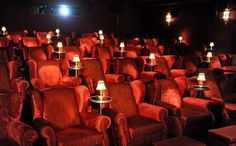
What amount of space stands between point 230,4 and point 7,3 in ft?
25.4

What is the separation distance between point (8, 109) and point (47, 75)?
1.97 meters

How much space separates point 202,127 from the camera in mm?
4242

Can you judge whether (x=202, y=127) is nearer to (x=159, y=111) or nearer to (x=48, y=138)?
(x=159, y=111)

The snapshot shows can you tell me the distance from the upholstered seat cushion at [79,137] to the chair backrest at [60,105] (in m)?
0.18

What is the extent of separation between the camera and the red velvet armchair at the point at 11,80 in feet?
14.4

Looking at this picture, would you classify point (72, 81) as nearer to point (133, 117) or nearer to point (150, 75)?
point (133, 117)

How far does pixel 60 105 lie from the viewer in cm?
355

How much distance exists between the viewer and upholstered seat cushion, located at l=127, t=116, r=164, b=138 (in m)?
3.50

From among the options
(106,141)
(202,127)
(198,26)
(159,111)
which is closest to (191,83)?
(202,127)

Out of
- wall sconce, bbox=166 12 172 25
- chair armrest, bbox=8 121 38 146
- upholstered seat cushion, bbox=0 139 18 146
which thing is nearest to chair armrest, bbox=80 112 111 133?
chair armrest, bbox=8 121 38 146

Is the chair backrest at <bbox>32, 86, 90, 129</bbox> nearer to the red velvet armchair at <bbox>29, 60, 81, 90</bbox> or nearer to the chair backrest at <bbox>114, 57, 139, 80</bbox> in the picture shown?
the red velvet armchair at <bbox>29, 60, 81, 90</bbox>

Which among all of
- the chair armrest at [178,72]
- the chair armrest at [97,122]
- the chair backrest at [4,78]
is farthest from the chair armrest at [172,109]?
the chair armrest at [178,72]

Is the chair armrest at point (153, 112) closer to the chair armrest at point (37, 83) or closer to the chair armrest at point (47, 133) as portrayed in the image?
the chair armrest at point (47, 133)

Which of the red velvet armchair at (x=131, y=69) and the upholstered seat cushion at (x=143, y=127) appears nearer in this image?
the upholstered seat cushion at (x=143, y=127)
